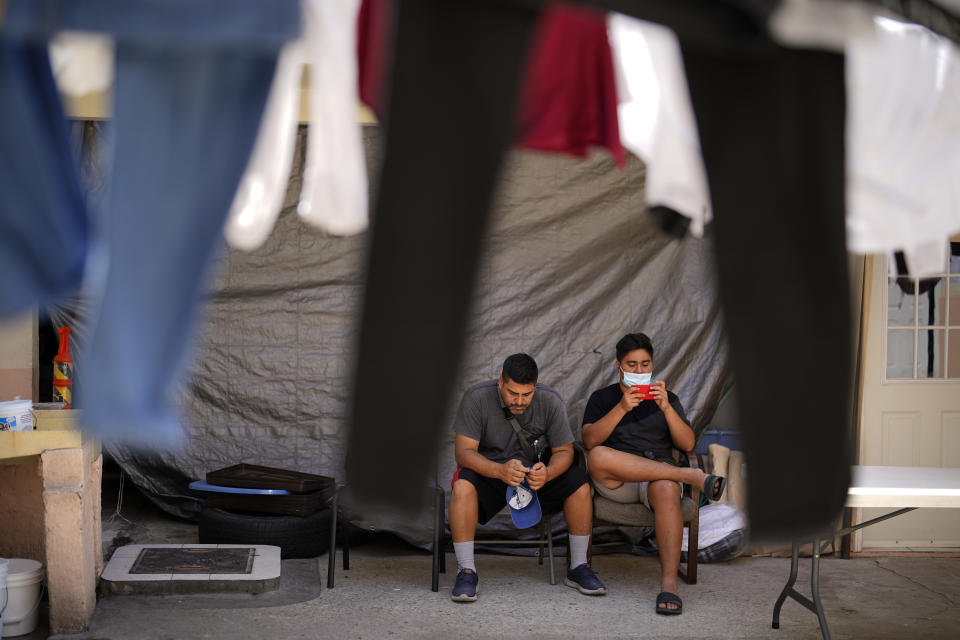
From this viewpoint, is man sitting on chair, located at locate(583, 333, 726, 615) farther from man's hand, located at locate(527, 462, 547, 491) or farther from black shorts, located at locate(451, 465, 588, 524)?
man's hand, located at locate(527, 462, 547, 491)

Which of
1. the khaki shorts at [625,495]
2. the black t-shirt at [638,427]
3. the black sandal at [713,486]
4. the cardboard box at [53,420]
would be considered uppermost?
the cardboard box at [53,420]

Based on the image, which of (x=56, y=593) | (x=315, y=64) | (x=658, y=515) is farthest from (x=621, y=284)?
(x=315, y=64)

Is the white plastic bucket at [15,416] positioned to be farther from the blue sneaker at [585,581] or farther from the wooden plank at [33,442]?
the blue sneaker at [585,581]

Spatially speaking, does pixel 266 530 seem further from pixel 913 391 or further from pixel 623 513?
pixel 913 391

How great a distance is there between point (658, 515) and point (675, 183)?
115 inches

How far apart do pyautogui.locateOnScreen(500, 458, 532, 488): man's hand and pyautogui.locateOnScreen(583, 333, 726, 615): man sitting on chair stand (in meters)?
0.41

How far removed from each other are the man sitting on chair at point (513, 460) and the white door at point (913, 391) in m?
1.75

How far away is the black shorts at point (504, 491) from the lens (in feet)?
14.9

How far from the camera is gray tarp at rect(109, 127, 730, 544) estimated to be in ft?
16.8

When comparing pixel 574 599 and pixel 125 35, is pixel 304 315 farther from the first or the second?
pixel 125 35

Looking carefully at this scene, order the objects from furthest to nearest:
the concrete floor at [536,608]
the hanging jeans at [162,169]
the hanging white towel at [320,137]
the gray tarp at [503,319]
Answer: the gray tarp at [503,319] → the concrete floor at [536,608] → the hanging white towel at [320,137] → the hanging jeans at [162,169]

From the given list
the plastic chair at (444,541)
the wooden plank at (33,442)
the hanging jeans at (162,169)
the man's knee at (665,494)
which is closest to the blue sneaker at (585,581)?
the plastic chair at (444,541)

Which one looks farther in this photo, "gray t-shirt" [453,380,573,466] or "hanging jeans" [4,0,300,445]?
"gray t-shirt" [453,380,573,466]

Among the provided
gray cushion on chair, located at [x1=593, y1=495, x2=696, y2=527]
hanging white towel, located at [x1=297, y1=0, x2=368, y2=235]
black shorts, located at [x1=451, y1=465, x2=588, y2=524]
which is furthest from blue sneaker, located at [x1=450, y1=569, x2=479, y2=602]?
Result: hanging white towel, located at [x1=297, y1=0, x2=368, y2=235]
